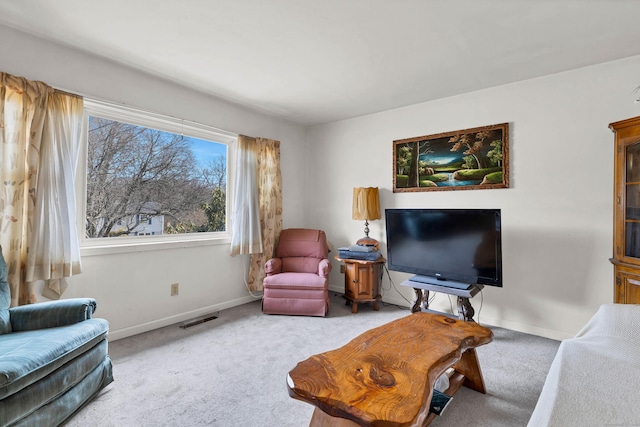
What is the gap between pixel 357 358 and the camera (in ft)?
4.55

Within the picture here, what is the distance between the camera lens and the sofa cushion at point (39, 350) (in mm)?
1277

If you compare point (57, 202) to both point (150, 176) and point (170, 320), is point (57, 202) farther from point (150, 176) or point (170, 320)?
point (170, 320)

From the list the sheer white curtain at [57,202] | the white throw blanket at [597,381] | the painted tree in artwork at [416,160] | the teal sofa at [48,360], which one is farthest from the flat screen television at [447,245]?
the sheer white curtain at [57,202]

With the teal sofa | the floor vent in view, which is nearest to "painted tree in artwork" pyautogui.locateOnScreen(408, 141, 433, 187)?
the floor vent

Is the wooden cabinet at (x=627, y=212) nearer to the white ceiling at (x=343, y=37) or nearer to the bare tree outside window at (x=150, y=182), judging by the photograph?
the white ceiling at (x=343, y=37)

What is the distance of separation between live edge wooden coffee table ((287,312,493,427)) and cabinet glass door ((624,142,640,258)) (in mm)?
1339

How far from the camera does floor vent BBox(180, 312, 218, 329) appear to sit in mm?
2920

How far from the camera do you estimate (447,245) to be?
9.30 feet

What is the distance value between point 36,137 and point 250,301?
2.59 meters

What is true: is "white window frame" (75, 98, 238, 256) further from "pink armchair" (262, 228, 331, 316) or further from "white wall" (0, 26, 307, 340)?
"pink armchair" (262, 228, 331, 316)

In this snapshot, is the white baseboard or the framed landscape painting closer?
the white baseboard

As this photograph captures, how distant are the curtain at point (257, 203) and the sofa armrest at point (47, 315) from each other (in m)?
1.73

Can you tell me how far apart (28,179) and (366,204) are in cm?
304

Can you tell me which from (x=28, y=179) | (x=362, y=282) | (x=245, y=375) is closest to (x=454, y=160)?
(x=362, y=282)
